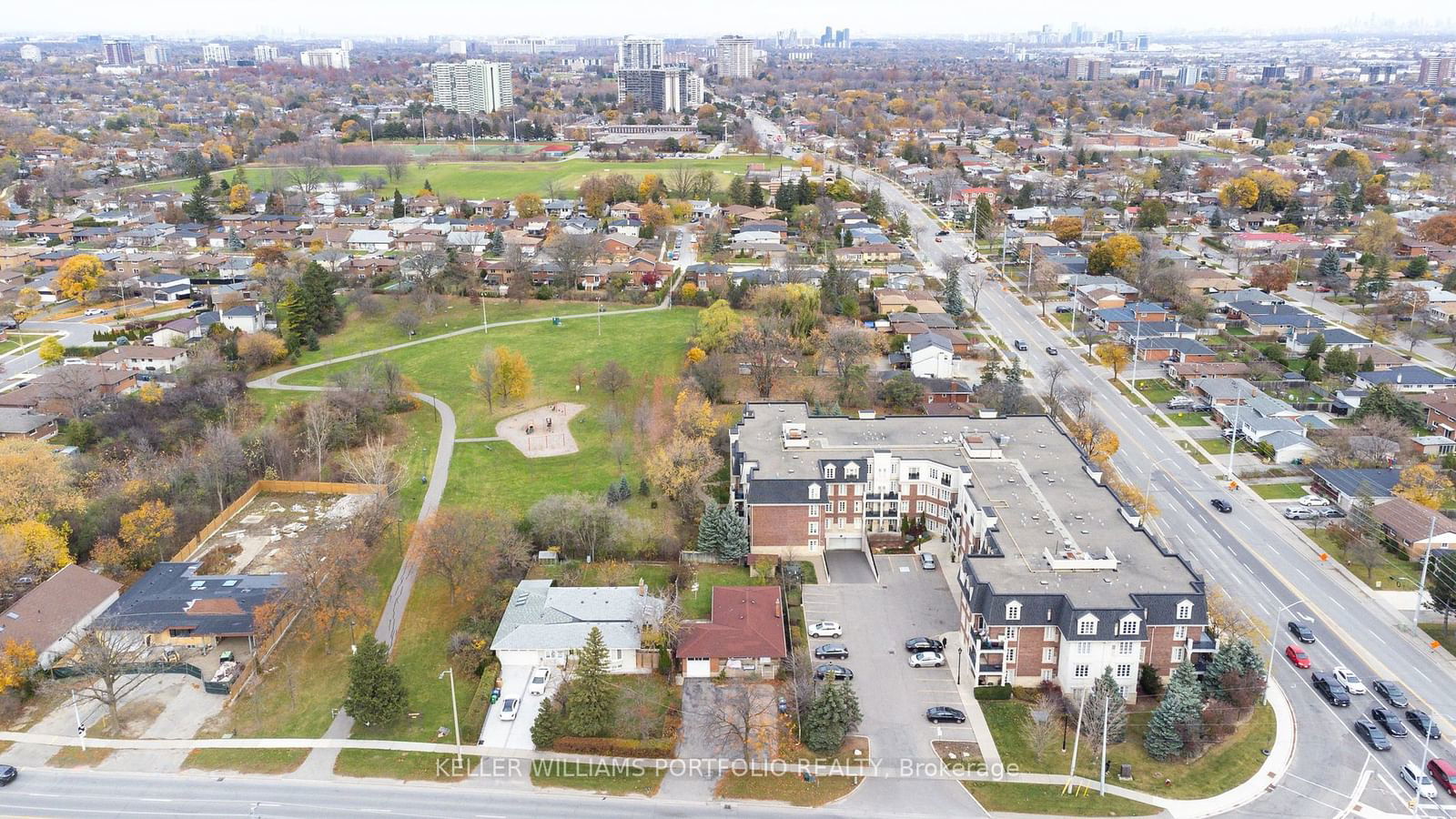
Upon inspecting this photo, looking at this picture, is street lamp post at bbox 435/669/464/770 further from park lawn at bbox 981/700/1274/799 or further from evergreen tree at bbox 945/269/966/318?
evergreen tree at bbox 945/269/966/318

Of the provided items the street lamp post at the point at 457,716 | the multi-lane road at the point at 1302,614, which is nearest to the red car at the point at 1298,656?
the multi-lane road at the point at 1302,614

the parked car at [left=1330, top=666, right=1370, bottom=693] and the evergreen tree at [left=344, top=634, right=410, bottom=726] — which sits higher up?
the evergreen tree at [left=344, top=634, right=410, bottom=726]

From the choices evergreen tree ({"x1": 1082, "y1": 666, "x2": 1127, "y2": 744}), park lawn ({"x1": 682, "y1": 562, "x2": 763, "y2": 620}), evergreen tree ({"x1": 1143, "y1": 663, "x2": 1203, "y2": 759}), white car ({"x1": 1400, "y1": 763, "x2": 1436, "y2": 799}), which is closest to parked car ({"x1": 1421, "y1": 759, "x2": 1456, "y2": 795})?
white car ({"x1": 1400, "y1": 763, "x2": 1436, "y2": 799})

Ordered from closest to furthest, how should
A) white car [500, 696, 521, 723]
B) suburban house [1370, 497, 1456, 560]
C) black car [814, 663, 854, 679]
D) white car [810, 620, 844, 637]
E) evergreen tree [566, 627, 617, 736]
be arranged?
evergreen tree [566, 627, 617, 736], white car [500, 696, 521, 723], black car [814, 663, 854, 679], white car [810, 620, 844, 637], suburban house [1370, 497, 1456, 560]

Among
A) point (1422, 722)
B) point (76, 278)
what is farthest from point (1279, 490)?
point (76, 278)

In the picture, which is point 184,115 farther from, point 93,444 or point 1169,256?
point 1169,256

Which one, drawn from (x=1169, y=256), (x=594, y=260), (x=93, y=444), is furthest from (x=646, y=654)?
(x=1169, y=256)
